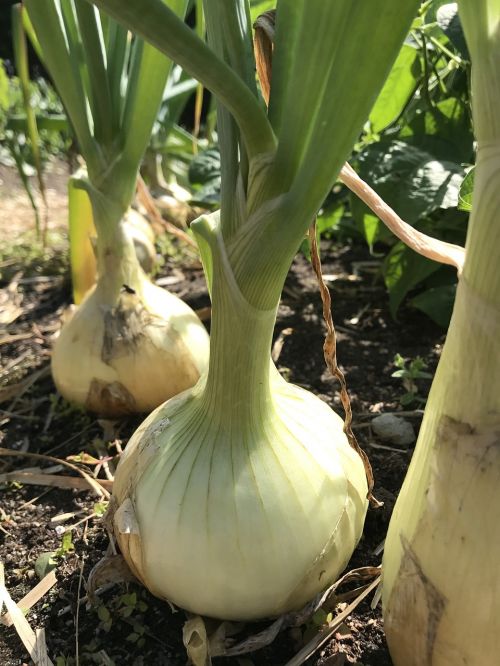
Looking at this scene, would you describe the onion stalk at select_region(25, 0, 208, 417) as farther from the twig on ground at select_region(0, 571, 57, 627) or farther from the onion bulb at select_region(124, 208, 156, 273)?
the onion bulb at select_region(124, 208, 156, 273)

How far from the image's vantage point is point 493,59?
1.40 feet

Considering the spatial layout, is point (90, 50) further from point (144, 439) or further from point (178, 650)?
point (178, 650)

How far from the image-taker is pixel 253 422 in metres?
0.64

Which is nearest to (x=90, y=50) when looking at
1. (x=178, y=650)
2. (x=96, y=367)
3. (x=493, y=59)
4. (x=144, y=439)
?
(x=96, y=367)

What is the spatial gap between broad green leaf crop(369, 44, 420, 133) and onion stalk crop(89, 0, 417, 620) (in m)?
0.58

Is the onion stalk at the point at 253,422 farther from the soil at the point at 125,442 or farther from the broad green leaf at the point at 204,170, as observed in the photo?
the broad green leaf at the point at 204,170

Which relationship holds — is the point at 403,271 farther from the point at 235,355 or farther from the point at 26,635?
the point at 26,635

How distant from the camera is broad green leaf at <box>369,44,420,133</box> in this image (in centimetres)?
111

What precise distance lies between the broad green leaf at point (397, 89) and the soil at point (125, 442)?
347 millimetres

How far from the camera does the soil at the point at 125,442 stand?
684mm

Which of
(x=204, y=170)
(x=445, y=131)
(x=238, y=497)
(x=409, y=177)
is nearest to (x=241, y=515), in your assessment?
(x=238, y=497)

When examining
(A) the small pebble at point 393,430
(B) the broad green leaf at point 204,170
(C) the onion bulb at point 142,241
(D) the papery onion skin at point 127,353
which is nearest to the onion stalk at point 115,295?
(D) the papery onion skin at point 127,353

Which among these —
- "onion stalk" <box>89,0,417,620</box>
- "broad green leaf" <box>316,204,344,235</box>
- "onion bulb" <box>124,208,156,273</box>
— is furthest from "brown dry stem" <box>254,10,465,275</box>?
"onion bulb" <box>124,208,156,273</box>

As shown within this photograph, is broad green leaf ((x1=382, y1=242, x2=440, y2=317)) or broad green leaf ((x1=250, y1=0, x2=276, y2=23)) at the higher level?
broad green leaf ((x1=250, y1=0, x2=276, y2=23))
